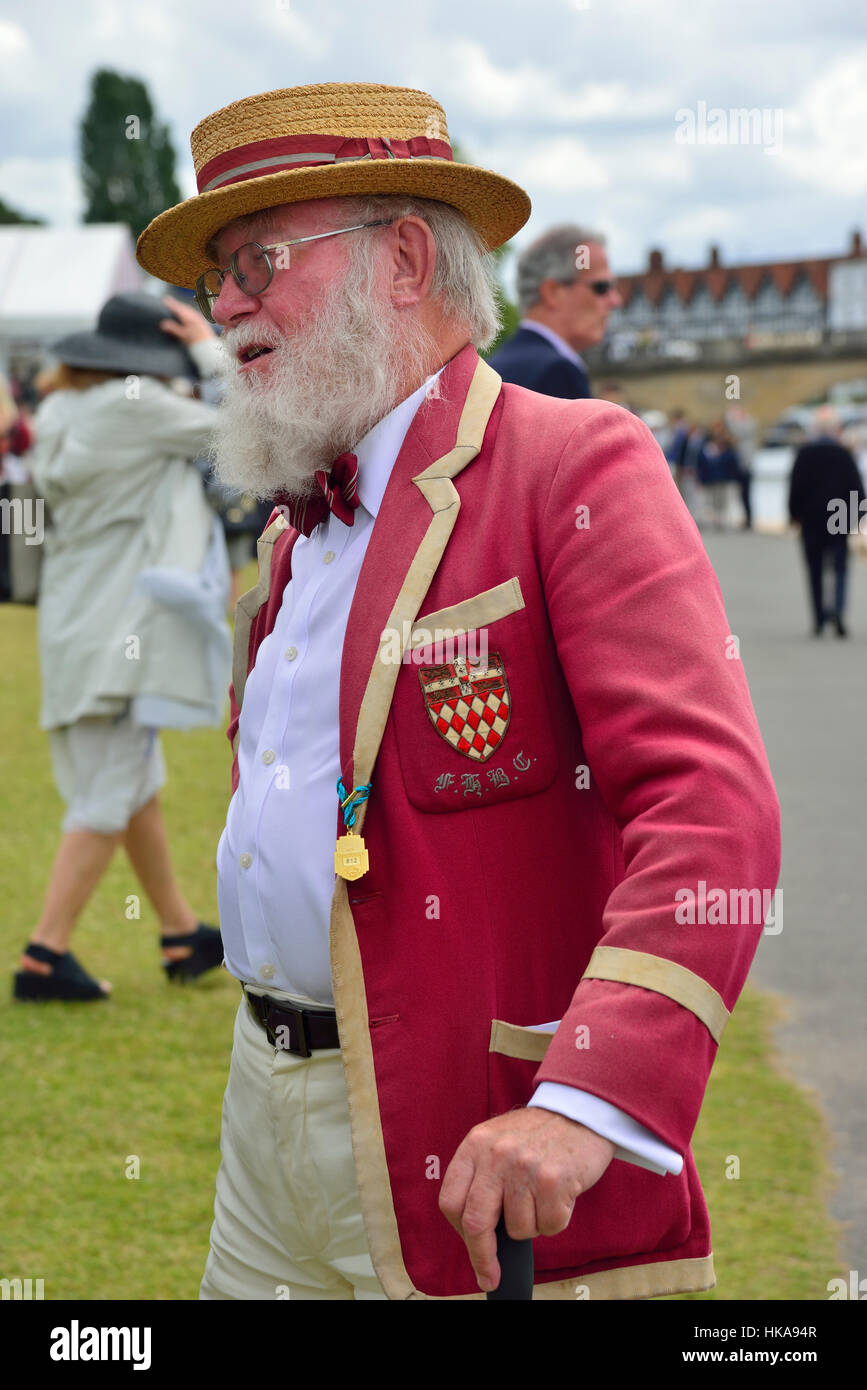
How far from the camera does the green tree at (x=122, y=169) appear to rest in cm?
7062

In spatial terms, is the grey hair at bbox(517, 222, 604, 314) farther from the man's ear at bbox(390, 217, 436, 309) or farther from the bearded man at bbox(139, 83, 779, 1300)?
the man's ear at bbox(390, 217, 436, 309)

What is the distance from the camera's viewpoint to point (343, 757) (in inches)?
74.9

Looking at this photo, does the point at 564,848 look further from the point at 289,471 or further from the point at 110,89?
the point at 110,89

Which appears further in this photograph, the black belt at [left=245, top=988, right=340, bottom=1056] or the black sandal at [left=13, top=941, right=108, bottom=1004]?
the black sandal at [left=13, top=941, right=108, bottom=1004]

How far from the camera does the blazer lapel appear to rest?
1861 mm

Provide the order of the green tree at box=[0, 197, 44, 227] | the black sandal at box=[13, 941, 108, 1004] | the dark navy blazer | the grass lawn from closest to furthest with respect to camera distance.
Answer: the grass lawn
the dark navy blazer
the black sandal at box=[13, 941, 108, 1004]
the green tree at box=[0, 197, 44, 227]

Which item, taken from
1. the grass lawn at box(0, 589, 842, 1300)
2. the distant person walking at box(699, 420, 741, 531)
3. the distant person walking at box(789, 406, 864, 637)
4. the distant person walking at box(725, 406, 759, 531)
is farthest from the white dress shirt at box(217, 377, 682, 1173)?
the distant person walking at box(725, 406, 759, 531)

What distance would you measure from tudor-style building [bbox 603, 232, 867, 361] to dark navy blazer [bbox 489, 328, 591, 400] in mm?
121447

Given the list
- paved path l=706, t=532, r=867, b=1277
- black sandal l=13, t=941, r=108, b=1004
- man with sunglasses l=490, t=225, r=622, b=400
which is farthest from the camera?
man with sunglasses l=490, t=225, r=622, b=400

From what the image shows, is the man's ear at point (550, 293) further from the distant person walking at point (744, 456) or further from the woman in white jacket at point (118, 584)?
the distant person walking at point (744, 456)

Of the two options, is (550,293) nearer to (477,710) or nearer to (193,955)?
(193,955)

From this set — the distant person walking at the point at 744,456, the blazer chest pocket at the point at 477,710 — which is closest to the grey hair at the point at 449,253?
the blazer chest pocket at the point at 477,710

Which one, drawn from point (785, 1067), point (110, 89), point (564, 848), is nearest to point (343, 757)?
point (564, 848)

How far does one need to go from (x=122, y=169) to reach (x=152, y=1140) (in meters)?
72.2
